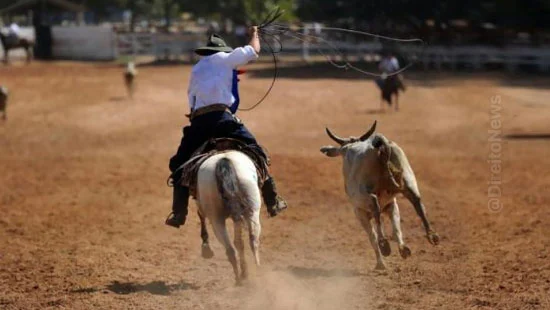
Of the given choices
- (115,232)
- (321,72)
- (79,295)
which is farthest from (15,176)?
(321,72)

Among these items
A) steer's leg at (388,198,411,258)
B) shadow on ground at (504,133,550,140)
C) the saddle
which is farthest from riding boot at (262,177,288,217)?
shadow on ground at (504,133,550,140)

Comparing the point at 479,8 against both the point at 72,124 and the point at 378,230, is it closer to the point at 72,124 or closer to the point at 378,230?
the point at 72,124

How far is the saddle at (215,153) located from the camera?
357 inches

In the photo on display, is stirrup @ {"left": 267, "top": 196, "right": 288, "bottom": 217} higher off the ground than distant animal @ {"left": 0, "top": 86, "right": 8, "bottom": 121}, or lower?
higher

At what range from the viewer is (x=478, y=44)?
4591 cm

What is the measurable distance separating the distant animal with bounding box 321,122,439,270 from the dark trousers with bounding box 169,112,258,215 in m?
1.03

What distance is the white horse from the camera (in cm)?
848

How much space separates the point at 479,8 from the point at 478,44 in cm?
162

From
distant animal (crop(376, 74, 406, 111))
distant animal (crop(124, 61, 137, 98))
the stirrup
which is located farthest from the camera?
distant animal (crop(124, 61, 137, 98))

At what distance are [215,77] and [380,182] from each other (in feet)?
5.93

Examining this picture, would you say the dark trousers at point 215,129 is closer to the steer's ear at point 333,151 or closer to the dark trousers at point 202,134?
the dark trousers at point 202,134

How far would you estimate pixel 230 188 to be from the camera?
8.45 metres

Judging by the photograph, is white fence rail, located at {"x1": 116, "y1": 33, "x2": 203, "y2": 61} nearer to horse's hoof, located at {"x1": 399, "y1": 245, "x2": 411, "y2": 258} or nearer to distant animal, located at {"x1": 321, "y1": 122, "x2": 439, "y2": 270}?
distant animal, located at {"x1": 321, "y1": 122, "x2": 439, "y2": 270}

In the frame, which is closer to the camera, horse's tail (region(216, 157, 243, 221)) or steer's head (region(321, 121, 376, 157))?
horse's tail (region(216, 157, 243, 221))
